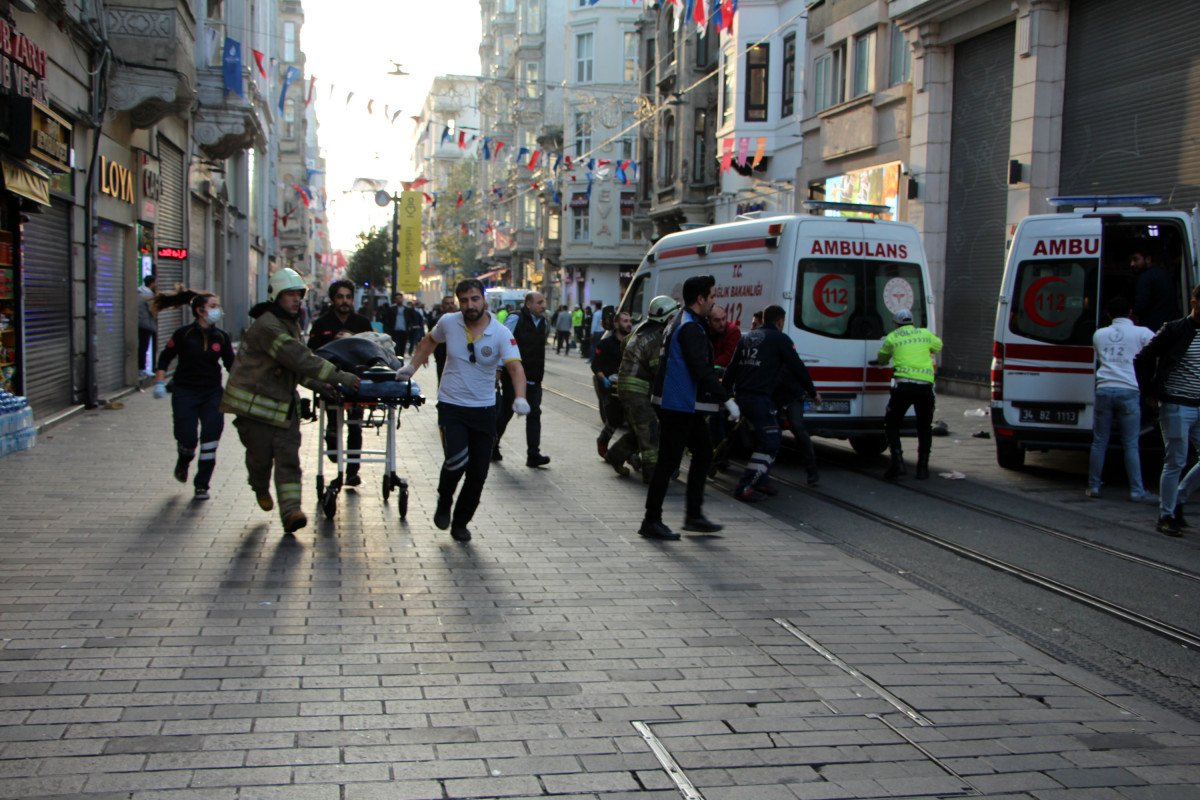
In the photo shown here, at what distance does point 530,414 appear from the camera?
1178 cm

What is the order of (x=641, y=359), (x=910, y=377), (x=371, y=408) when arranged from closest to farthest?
1. (x=371, y=408)
2. (x=641, y=359)
3. (x=910, y=377)

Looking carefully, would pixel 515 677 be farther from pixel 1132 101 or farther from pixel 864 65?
pixel 864 65

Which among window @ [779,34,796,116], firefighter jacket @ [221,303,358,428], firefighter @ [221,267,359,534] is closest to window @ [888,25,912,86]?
window @ [779,34,796,116]

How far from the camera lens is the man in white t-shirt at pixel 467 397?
26.0 ft

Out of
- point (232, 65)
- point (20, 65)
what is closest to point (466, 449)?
point (20, 65)

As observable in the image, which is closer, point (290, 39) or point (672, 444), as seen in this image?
point (672, 444)

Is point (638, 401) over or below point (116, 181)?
below

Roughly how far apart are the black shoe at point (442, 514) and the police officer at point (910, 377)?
5.56m

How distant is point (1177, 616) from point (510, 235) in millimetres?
72544

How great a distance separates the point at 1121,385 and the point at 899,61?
1590 centimetres

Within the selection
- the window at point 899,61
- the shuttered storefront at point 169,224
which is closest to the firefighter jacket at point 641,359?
the shuttered storefront at point 169,224

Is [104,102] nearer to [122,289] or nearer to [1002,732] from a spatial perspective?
[122,289]

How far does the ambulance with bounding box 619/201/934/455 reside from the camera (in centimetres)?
1264

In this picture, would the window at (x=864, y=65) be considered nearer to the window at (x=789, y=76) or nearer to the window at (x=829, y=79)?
the window at (x=829, y=79)
